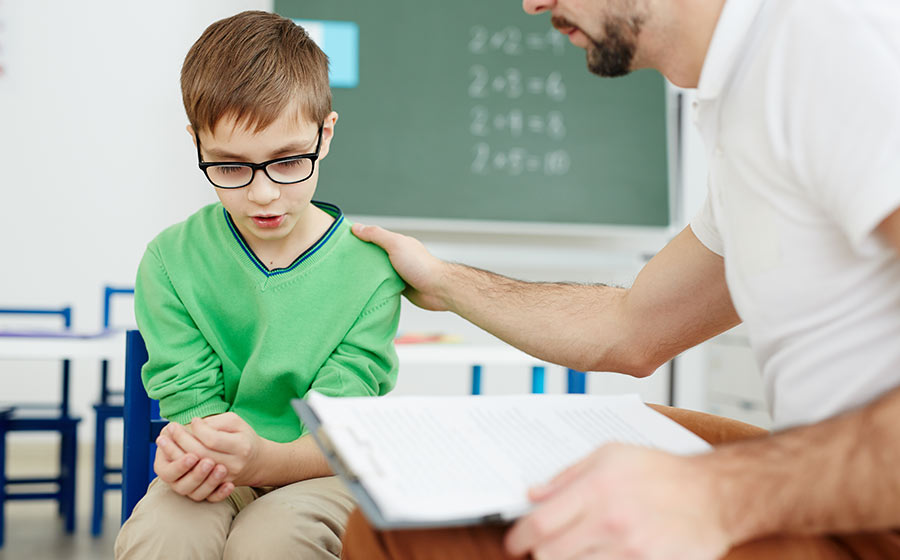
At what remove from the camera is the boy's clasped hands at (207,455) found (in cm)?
100

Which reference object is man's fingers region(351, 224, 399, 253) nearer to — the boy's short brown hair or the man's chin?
the boy's short brown hair

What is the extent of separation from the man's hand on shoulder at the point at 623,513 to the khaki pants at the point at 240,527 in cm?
42

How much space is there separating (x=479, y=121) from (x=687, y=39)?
2.51m

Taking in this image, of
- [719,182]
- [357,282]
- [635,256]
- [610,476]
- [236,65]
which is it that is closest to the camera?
[610,476]

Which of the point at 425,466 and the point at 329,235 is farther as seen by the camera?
the point at 329,235

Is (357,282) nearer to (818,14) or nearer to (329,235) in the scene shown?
(329,235)

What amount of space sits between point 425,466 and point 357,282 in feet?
1.90

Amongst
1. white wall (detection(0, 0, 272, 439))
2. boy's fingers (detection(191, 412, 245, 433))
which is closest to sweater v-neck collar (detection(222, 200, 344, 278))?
boy's fingers (detection(191, 412, 245, 433))

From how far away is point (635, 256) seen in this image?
3.72 meters

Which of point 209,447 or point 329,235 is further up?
point 329,235

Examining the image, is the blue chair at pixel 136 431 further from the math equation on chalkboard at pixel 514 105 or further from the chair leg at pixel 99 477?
the math equation on chalkboard at pixel 514 105

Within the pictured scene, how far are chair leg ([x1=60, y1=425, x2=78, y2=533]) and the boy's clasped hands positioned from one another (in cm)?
169

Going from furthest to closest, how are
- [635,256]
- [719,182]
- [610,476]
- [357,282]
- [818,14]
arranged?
[635,256] < [357,282] < [719,182] < [818,14] < [610,476]

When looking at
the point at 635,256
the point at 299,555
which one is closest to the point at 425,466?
the point at 299,555
